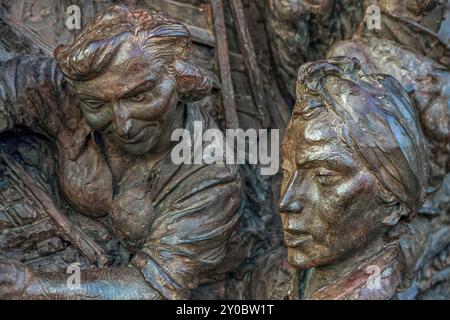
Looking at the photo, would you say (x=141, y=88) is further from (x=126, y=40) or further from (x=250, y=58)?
(x=250, y=58)

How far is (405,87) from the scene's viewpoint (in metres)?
2.96

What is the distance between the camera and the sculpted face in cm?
252

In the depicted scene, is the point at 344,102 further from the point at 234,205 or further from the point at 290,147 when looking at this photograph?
the point at 234,205

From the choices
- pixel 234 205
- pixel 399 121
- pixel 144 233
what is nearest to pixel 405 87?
pixel 399 121

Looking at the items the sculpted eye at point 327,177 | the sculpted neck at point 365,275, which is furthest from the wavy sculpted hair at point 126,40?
the sculpted neck at point 365,275

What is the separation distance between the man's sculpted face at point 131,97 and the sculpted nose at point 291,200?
410 mm

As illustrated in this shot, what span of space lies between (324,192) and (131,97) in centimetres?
60

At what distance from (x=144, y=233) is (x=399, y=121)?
0.85 meters

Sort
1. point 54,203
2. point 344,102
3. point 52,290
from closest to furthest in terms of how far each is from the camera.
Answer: point 344,102
point 52,290
point 54,203

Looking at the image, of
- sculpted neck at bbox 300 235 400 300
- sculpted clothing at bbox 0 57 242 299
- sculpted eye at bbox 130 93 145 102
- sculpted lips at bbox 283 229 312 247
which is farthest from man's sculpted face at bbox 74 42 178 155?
sculpted neck at bbox 300 235 400 300

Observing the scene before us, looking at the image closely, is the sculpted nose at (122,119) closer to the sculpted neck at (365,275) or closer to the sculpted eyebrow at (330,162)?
the sculpted eyebrow at (330,162)

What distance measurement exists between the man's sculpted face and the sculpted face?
367 millimetres

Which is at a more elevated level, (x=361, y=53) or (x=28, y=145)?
(x=361, y=53)

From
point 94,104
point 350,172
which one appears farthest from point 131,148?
point 350,172
